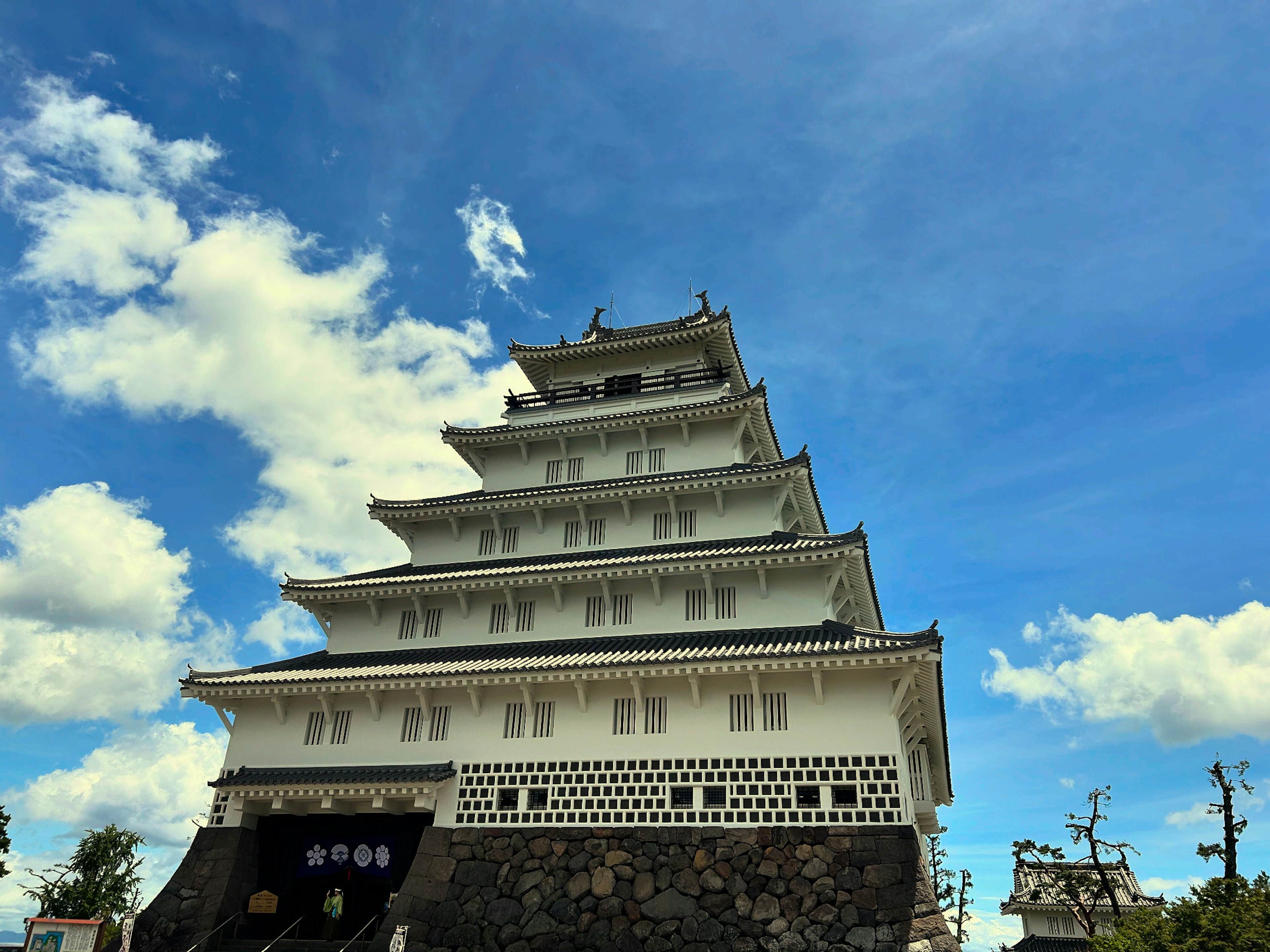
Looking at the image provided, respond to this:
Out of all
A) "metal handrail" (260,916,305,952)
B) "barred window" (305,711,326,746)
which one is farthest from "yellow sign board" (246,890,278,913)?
"barred window" (305,711,326,746)

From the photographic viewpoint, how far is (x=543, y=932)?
1834 cm

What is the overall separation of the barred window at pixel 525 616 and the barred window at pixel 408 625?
3325mm

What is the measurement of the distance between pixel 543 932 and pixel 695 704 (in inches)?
241

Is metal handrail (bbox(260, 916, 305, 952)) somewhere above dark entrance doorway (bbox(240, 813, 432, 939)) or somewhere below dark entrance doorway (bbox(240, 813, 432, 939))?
below

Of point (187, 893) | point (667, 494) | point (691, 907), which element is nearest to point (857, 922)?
point (691, 907)

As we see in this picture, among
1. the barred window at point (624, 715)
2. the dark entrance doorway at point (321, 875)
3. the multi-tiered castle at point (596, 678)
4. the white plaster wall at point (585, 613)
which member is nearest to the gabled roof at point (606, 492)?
the multi-tiered castle at point (596, 678)

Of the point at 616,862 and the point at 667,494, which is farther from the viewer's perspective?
the point at 667,494

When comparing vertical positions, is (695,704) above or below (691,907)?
above

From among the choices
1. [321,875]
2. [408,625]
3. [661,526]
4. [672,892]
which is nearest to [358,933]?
[321,875]

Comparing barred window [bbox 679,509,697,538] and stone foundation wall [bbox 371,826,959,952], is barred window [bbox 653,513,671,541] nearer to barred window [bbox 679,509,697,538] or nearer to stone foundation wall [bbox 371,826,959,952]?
barred window [bbox 679,509,697,538]

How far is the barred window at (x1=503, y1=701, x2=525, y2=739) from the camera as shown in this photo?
841 inches

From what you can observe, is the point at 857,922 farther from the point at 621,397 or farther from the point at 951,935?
the point at 621,397

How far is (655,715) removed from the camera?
67.4 ft

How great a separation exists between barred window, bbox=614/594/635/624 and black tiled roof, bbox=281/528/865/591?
115cm
